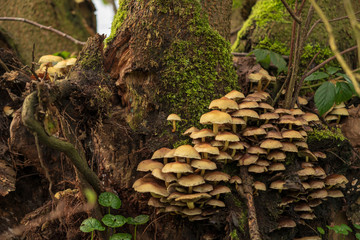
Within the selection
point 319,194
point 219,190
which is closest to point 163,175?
point 219,190

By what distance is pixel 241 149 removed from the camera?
3070 mm

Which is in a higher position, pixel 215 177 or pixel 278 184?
pixel 215 177

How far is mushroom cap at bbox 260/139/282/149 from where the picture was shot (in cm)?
291

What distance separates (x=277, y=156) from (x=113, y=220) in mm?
1687

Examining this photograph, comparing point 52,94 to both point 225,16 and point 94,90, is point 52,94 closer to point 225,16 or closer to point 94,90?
point 94,90

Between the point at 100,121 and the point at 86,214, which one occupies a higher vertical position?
→ the point at 100,121

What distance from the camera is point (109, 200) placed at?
2.85m

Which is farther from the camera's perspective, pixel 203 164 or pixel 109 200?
pixel 109 200

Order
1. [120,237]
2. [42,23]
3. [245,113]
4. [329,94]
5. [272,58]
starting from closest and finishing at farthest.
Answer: [120,237] → [245,113] → [329,94] → [272,58] → [42,23]

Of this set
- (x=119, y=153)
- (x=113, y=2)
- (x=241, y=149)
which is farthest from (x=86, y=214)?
(x=113, y=2)

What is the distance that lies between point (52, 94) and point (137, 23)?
1266 mm

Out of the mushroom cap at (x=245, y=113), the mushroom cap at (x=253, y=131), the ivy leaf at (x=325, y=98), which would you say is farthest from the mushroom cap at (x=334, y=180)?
the mushroom cap at (x=245, y=113)

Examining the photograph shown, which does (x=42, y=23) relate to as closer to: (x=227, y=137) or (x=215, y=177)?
(x=227, y=137)

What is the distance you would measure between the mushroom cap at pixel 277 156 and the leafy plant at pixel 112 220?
1337 millimetres
